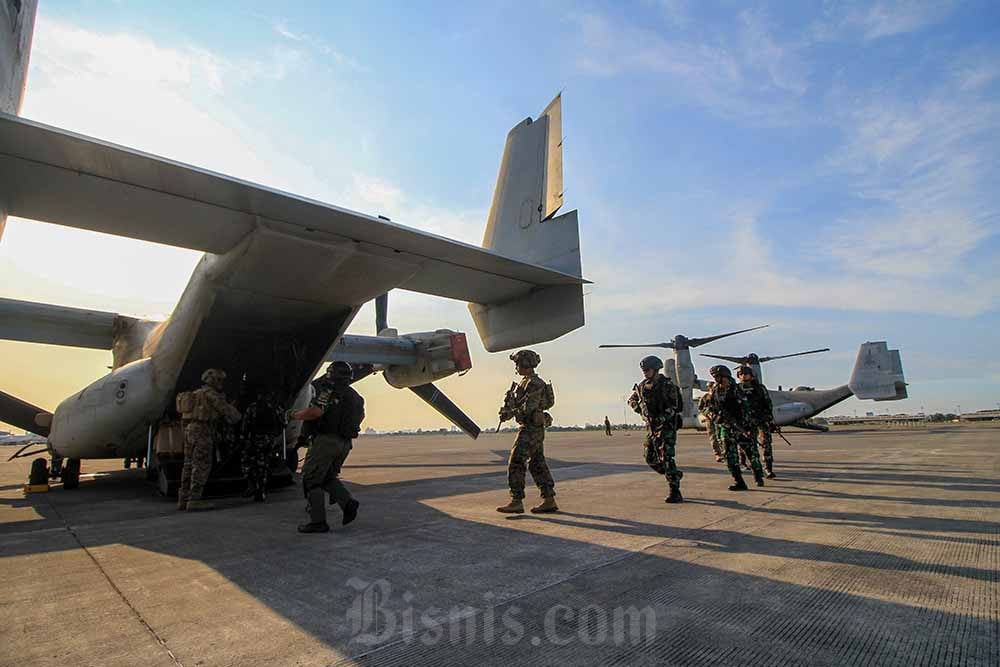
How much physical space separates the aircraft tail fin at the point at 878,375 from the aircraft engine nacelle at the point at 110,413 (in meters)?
34.8

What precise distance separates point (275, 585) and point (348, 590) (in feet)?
1.72

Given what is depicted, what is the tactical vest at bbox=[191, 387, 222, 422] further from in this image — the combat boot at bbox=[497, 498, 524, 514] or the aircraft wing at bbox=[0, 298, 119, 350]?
the aircraft wing at bbox=[0, 298, 119, 350]

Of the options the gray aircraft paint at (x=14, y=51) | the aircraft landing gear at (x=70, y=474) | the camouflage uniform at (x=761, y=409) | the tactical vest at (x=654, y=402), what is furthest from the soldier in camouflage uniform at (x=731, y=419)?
the aircraft landing gear at (x=70, y=474)

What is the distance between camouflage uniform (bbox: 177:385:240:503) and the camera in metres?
6.13

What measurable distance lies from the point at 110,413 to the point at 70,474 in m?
3.38

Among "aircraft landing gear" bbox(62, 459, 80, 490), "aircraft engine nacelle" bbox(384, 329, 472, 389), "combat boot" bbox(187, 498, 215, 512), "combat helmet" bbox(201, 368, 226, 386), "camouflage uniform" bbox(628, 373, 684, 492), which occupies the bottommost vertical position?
"combat boot" bbox(187, 498, 215, 512)

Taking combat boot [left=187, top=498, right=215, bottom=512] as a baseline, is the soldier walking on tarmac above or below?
above

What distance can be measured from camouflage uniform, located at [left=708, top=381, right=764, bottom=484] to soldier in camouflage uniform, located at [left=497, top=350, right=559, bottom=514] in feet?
8.96

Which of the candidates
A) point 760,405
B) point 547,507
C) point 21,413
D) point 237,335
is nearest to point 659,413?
point 547,507

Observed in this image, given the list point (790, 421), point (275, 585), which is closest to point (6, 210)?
point (275, 585)

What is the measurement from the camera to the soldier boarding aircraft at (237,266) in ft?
12.5

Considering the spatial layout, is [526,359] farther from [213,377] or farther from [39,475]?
[39,475]

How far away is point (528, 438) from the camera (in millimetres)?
5488

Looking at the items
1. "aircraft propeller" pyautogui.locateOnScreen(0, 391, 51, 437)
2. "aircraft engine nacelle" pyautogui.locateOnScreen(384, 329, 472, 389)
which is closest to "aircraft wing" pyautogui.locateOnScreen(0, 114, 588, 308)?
"aircraft engine nacelle" pyautogui.locateOnScreen(384, 329, 472, 389)
